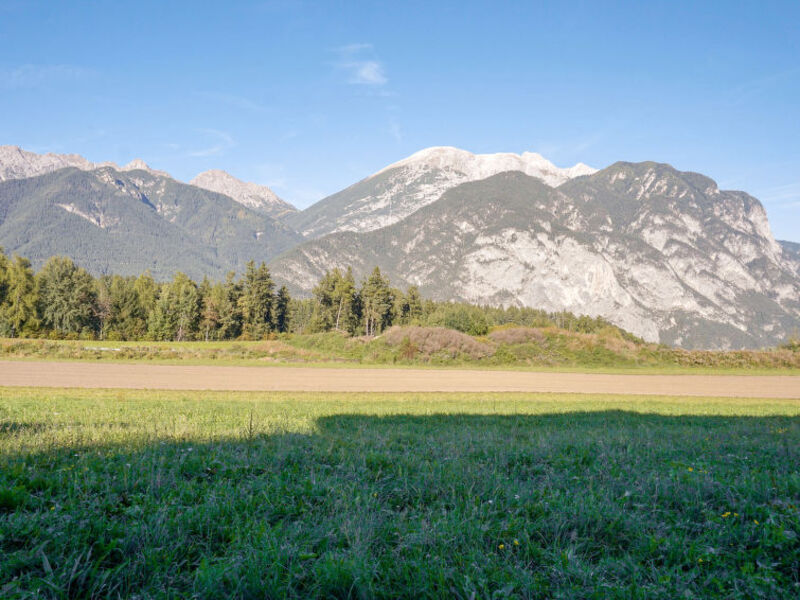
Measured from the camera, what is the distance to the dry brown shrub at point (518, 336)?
152ft

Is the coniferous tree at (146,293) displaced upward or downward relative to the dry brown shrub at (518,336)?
upward

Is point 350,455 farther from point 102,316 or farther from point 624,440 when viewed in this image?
point 102,316

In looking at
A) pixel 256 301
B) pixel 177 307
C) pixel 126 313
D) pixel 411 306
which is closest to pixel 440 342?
pixel 256 301

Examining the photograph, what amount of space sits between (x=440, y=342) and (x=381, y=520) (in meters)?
40.2

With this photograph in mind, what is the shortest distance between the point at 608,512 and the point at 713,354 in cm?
4899

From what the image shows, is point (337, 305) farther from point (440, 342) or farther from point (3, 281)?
point (3, 281)

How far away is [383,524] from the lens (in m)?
3.52

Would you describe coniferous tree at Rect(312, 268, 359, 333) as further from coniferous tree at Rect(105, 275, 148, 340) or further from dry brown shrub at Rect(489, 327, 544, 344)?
dry brown shrub at Rect(489, 327, 544, 344)

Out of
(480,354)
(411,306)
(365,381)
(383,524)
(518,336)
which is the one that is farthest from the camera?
(411,306)

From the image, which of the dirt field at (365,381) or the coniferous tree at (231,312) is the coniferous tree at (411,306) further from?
the dirt field at (365,381)

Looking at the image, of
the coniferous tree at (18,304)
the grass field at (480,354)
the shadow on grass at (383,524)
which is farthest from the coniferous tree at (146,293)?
the shadow on grass at (383,524)

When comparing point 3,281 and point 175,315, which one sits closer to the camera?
point 3,281

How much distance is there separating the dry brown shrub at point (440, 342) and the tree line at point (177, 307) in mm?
16712

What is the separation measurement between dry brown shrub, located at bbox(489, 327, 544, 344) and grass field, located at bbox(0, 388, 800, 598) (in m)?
40.2
